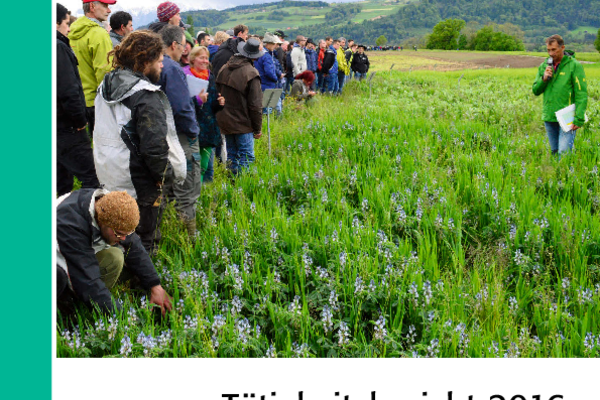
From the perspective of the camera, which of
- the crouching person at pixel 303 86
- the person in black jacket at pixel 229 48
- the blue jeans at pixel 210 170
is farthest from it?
the crouching person at pixel 303 86

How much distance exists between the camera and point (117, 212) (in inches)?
114

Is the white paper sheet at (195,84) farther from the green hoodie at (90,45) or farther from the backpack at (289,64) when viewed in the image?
the backpack at (289,64)

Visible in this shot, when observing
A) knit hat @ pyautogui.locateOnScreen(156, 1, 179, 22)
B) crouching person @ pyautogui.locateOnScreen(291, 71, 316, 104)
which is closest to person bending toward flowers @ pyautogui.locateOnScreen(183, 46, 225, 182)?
knit hat @ pyautogui.locateOnScreen(156, 1, 179, 22)

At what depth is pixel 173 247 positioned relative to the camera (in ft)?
14.3

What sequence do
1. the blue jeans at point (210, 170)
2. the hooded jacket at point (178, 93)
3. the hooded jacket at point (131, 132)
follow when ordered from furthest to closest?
the blue jeans at point (210, 170), the hooded jacket at point (178, 93), the hooded jacket at point (131, 132)

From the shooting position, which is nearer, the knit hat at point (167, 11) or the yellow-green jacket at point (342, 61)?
the knit hat at point (167, 11)

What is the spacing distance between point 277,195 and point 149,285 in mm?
2466

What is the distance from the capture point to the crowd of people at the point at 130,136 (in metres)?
3.00

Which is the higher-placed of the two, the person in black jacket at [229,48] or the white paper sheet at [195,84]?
the person in black jacket at [229,48]

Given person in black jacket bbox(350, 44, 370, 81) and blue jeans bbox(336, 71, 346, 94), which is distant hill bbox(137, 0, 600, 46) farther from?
person in black jacket bbox(350, 44, 370, 81)

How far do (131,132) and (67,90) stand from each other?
144 cm

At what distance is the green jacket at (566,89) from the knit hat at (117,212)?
6200 millimetres

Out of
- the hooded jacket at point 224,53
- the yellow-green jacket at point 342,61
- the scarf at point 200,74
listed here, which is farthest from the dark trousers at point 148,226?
the yellow-green jacket at point 342,61

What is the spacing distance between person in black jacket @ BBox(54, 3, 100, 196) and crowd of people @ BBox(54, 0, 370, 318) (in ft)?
0.03
